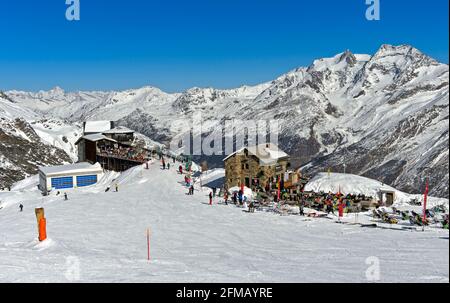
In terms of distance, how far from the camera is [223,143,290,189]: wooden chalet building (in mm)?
49406

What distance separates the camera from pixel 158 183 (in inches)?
2077

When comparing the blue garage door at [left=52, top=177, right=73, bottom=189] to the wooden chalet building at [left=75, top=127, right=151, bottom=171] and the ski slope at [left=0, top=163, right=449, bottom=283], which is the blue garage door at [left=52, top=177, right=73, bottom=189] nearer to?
the wooden chalet building at [left=75, top=127, right=151, bottom=171]

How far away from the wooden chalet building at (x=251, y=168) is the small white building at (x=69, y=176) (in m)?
23.5

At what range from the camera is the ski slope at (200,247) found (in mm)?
17531

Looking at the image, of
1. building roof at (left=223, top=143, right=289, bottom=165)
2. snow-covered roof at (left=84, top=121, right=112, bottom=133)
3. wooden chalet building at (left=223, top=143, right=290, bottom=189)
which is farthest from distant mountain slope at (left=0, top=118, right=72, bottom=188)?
building roof at (left=223, top=143, right=289, bottom=165)

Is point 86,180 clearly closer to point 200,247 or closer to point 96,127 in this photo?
point 96,127

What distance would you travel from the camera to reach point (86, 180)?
64500mm

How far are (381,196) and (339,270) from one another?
89.0ft

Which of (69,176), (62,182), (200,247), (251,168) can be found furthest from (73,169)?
(200,247)

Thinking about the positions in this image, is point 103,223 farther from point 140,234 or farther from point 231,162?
point 231,162

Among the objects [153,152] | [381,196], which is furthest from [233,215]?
[153,152]

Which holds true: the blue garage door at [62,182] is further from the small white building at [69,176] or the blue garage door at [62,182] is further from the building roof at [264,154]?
the building roof at [264,154]

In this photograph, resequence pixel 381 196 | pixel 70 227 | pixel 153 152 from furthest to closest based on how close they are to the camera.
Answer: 1. pixel 153 152
2. pixel 381 196
3. pixel 70 227
